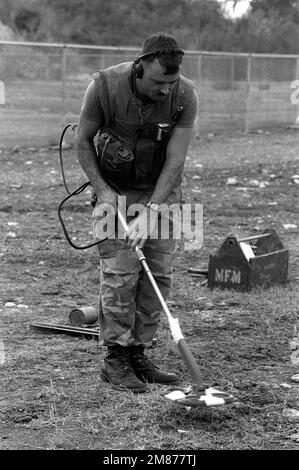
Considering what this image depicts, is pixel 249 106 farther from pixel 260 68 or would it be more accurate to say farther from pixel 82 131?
pixel 82 131

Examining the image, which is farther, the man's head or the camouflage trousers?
the camouflage trousers

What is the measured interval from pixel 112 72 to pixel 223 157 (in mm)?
11040

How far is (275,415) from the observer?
14.7ft

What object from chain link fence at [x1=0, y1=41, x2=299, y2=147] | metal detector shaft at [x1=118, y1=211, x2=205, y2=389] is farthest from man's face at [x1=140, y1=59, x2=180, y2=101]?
chain link fence at [x1=0, y1=41, x2=299, y2=147]

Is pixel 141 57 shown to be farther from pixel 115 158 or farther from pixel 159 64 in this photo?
pixel 115 158

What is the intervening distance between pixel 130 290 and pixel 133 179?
0.62 meters

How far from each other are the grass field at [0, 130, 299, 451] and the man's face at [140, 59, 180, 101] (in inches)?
62.8

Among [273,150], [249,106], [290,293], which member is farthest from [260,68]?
[290,293]

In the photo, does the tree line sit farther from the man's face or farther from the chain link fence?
the man's face

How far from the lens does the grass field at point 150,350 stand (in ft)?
13.9

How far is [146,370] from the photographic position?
16.5 feet

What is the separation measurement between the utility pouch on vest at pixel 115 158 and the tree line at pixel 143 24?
101 feet

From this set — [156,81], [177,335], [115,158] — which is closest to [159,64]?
[156,81]

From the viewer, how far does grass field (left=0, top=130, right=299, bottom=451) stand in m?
4.24
